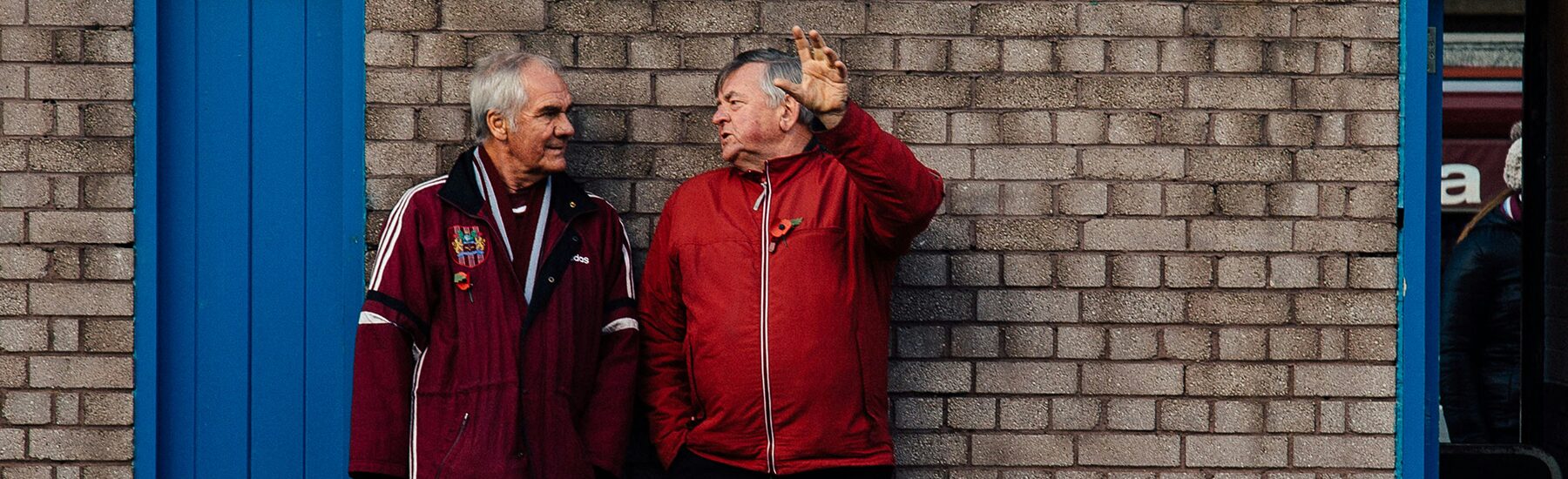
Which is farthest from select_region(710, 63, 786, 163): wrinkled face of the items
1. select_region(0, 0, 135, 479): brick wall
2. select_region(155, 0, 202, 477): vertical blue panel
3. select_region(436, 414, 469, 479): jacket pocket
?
select_region(0, 0, 135, 479): brick wall

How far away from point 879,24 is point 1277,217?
129 centimetres

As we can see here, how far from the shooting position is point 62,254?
435 cm

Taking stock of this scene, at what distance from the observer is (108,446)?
4.36m

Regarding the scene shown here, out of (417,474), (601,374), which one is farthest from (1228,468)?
(417,474)

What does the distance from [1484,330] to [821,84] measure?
5.24 m

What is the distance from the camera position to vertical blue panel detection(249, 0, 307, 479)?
447cm

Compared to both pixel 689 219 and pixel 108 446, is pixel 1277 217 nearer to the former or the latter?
pixel 689 219

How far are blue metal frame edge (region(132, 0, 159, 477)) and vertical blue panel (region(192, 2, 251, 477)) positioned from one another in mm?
129

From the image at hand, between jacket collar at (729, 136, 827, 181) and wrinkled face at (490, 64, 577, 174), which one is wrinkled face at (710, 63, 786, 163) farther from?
wrinkled face at (490, 64, 577, 174)

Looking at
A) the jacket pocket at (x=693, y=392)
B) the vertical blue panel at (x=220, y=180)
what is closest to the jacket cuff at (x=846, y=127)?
the jacket pocket at (x=693, y=392)

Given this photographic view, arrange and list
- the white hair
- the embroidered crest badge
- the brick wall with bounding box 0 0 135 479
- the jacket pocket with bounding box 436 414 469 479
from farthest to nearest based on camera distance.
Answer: the white hair
the brick wall with bounding box 0 0 135 479
the embroidered crest badge
the jacket pocket with bounding box 436 414 469 479

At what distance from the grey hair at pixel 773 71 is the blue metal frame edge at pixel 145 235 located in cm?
168

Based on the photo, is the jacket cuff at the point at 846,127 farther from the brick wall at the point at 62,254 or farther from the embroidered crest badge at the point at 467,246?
the brick wall at the point at 62,254

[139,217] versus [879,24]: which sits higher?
[879,24]
